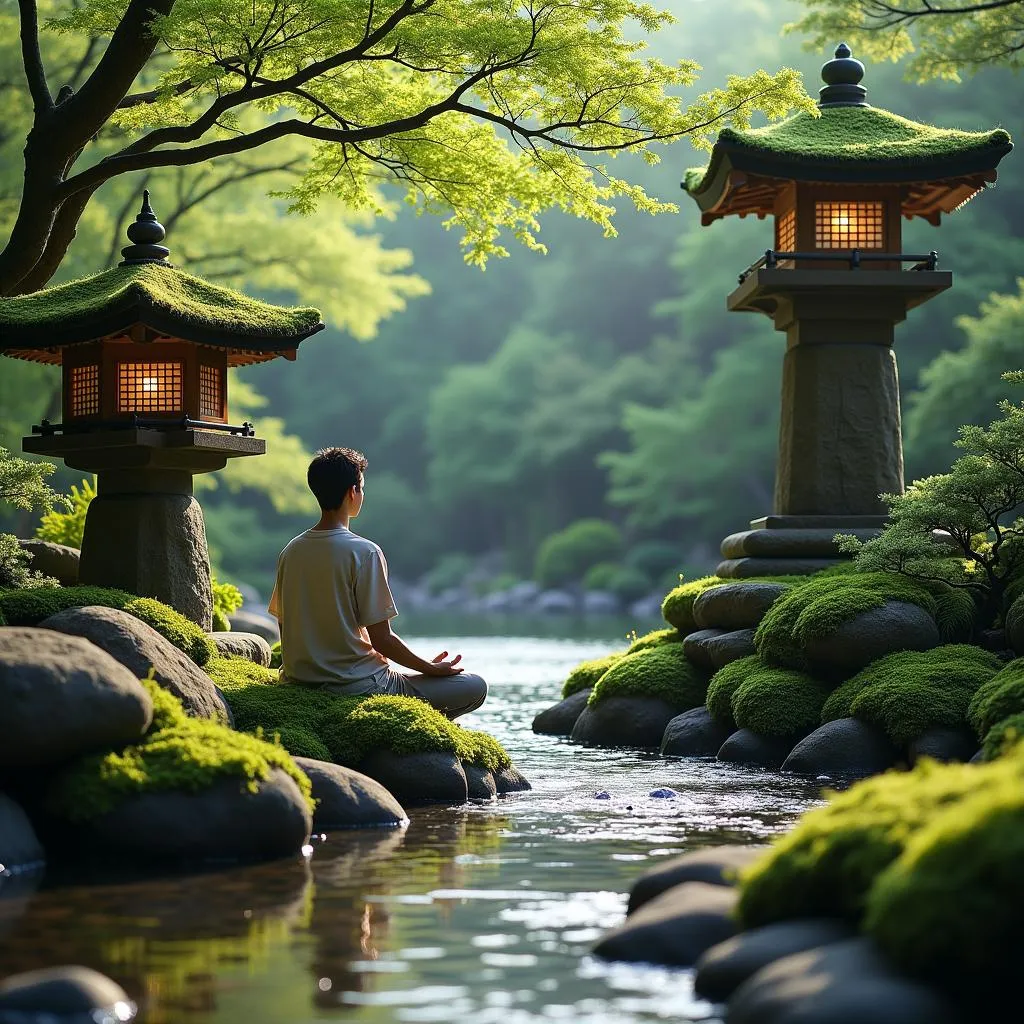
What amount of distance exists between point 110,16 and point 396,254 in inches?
670

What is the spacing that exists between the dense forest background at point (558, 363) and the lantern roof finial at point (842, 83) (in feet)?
49.7

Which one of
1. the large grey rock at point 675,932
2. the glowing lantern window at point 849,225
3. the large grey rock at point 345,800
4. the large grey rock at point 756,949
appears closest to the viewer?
the large grey rock at point 756,949

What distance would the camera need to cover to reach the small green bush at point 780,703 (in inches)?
454

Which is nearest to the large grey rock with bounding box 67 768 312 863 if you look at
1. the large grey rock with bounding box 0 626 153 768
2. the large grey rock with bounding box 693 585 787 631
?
the large grey rock with bounding box 0 626 153 768

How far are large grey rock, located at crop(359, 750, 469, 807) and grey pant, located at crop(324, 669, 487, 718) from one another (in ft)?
1.95

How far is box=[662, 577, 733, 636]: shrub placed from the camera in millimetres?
14453

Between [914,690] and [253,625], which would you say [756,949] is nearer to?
[914,690]

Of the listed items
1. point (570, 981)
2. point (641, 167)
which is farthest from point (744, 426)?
point (570, 981)

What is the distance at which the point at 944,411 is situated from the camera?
33.4 m

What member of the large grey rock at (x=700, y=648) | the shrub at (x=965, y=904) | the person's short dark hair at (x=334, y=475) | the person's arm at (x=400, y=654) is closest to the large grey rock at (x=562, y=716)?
the large grey rock at (x=700, y=648)

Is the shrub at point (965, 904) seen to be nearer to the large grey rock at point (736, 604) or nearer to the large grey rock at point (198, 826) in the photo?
the large grey rock at point (198, 826)

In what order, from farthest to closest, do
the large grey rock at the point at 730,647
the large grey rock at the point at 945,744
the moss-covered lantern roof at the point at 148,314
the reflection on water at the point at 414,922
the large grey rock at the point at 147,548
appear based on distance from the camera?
the large grey rock at the point at 730,647, the large grey rock at the point at 147,548, the moss-covered lantern roof at the point at 148,314, the large grey rock at the point at 945,744, the reflection on water at the point at 414,922

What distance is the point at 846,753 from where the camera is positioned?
35.1 ft

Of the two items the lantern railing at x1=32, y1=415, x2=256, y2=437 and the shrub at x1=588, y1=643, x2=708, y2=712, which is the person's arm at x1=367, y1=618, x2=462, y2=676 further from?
the shrub at x1=588, y1=643, x2=708, y2=712
